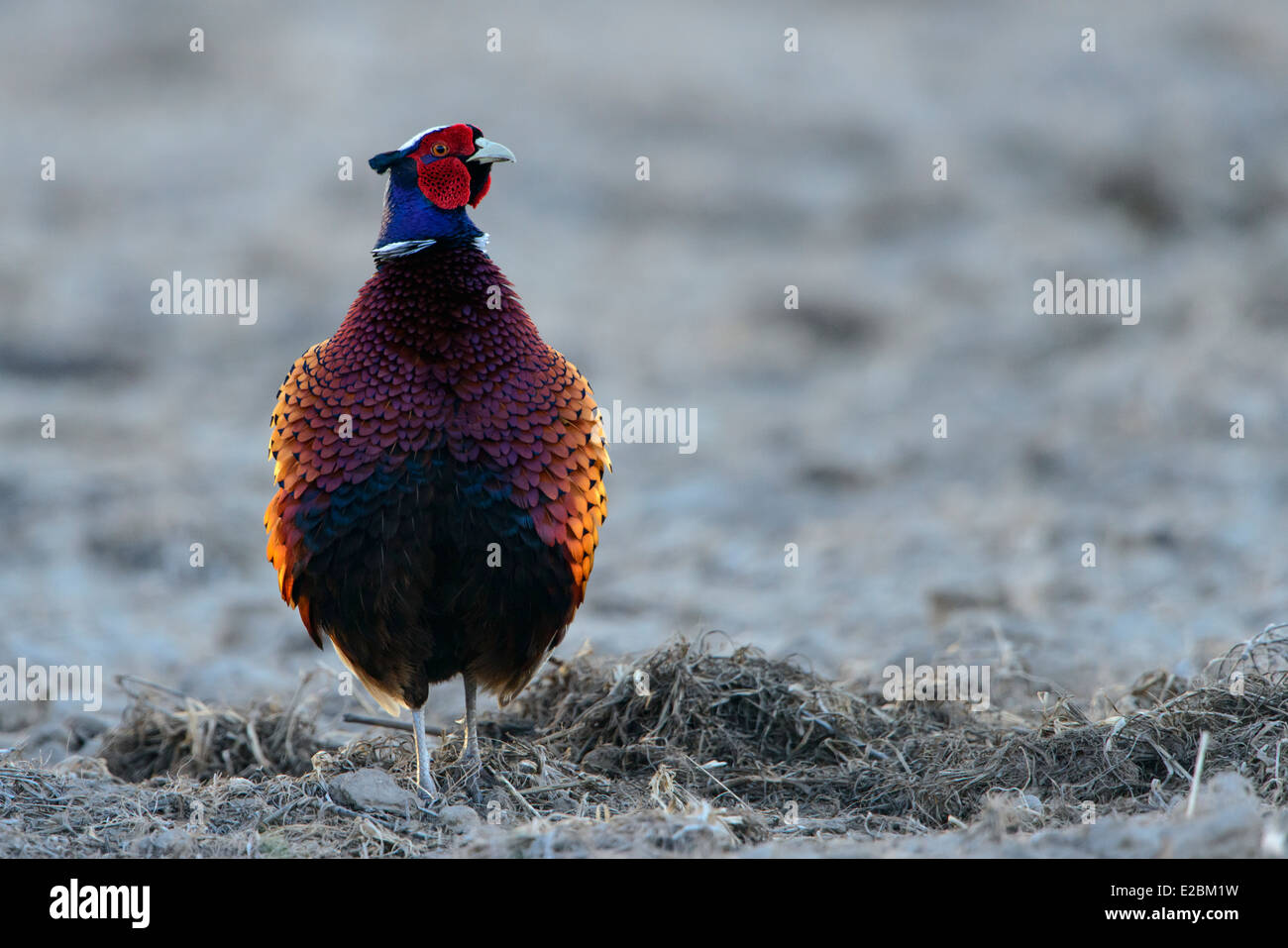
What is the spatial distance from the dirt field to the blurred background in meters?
0.05

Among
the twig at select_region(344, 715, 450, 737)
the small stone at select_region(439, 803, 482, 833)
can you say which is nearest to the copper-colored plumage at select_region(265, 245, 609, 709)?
the small stone at select_region(439, 803, 482, 833)

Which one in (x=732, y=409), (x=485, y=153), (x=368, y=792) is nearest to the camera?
(x=368, y=792)

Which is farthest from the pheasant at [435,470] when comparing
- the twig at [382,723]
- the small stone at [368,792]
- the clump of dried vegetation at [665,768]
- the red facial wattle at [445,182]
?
the twig at [382,723]

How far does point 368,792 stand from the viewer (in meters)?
4.66

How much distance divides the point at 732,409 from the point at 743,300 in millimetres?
1879

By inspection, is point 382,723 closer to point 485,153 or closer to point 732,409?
point 485,153

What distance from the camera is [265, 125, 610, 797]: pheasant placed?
4.58 meters

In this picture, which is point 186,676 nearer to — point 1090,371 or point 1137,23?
point 1090,371

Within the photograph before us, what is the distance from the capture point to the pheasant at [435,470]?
4582mm

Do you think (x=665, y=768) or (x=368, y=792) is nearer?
(x=368, y=792)

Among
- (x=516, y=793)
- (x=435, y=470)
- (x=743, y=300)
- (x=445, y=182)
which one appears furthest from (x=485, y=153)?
(x=743, y=300)

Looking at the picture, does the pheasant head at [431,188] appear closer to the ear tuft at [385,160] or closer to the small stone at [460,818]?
the ear tuft at [385,160]

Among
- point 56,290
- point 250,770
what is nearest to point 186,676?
point 250,770

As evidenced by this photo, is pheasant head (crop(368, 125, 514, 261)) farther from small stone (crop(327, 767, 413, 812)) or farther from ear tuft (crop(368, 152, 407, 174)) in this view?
small stone (crop(327, 767, 413, 812))
